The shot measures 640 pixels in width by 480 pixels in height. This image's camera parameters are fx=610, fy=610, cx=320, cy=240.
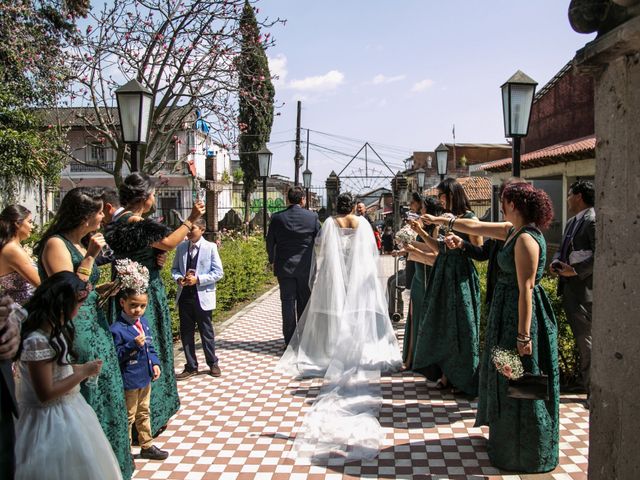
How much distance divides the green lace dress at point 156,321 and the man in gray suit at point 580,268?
3296 mm

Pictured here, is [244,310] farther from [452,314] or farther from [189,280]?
[452,314]

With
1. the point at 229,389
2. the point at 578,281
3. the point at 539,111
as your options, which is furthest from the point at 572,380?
the point at 539,111

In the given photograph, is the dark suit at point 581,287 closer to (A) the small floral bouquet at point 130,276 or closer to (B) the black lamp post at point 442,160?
(A) the small floral bouquet at point 130,276

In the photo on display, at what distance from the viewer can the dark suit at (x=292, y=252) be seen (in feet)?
24.6

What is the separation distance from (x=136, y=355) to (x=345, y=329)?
2693mm

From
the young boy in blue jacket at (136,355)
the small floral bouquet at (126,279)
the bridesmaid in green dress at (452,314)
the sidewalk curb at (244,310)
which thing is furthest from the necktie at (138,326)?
the sidewalk curb at (244,310)

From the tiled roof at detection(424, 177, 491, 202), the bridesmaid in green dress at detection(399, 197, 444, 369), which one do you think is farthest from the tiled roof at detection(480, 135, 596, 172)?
the tiled roof at detection(424, 177, 491, 202)

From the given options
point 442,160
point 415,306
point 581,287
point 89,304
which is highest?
point 442,160

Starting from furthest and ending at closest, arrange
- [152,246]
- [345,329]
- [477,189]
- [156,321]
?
[477,189], [345,329], [156,321], [152,246]

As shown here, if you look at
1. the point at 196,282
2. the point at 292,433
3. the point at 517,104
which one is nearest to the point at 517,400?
the point at 292,433

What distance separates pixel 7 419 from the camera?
2.56 m

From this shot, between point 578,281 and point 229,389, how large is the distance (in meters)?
3.44

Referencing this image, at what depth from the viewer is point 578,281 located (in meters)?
5.29

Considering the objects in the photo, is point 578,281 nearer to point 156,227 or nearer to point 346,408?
point 346,408
